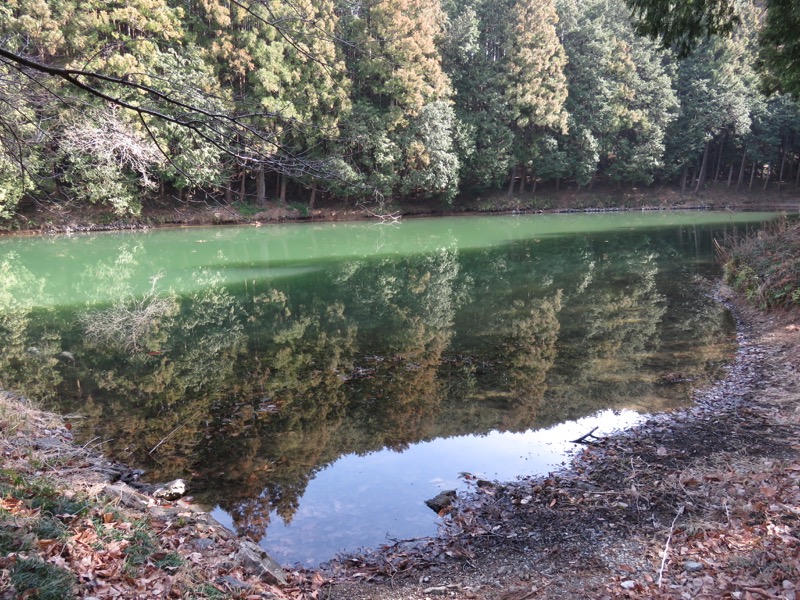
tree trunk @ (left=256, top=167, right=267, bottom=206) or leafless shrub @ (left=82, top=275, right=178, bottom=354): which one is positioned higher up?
tree trunk @ (left=256, top=167, right=267, bottom=206)

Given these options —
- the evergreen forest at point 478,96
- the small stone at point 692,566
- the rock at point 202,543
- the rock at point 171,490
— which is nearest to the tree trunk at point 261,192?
the evergreen forest at point 478,96

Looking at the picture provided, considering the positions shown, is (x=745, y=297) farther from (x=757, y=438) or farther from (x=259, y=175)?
(x=259, y=175)

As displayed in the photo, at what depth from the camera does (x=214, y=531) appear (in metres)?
4.23

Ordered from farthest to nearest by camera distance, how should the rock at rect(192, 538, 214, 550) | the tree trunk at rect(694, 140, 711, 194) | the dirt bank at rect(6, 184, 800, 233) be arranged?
the tree trunk at rect(694, 140, 711, 194) → the dirt bank at rect(6, 184, 800, 233) → the rock at rect(192, 538, 214, 550)

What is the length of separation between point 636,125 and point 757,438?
122 ft

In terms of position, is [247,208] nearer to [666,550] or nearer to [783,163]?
[666,550]

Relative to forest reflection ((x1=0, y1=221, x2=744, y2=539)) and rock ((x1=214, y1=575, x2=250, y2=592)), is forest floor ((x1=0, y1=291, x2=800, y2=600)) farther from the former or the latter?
forest reflection ((x1=0, y1=221, x2=744, y2=539))

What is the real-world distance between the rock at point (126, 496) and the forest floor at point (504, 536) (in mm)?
19

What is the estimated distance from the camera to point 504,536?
436 centimetres

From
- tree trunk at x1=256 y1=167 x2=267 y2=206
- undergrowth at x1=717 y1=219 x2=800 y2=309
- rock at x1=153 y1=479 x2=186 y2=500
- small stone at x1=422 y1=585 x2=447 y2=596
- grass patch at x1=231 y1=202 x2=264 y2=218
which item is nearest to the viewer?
small stone at x1=422 y1=585 x2=447 y2=596

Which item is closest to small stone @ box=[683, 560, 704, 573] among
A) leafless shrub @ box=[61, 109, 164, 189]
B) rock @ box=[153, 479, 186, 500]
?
rock @ box=[153, 479, 186, 500]

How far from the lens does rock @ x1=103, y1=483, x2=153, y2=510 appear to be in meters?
4.28

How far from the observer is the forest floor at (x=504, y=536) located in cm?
323

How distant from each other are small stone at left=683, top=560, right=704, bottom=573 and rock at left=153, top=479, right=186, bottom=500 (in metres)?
3.98
